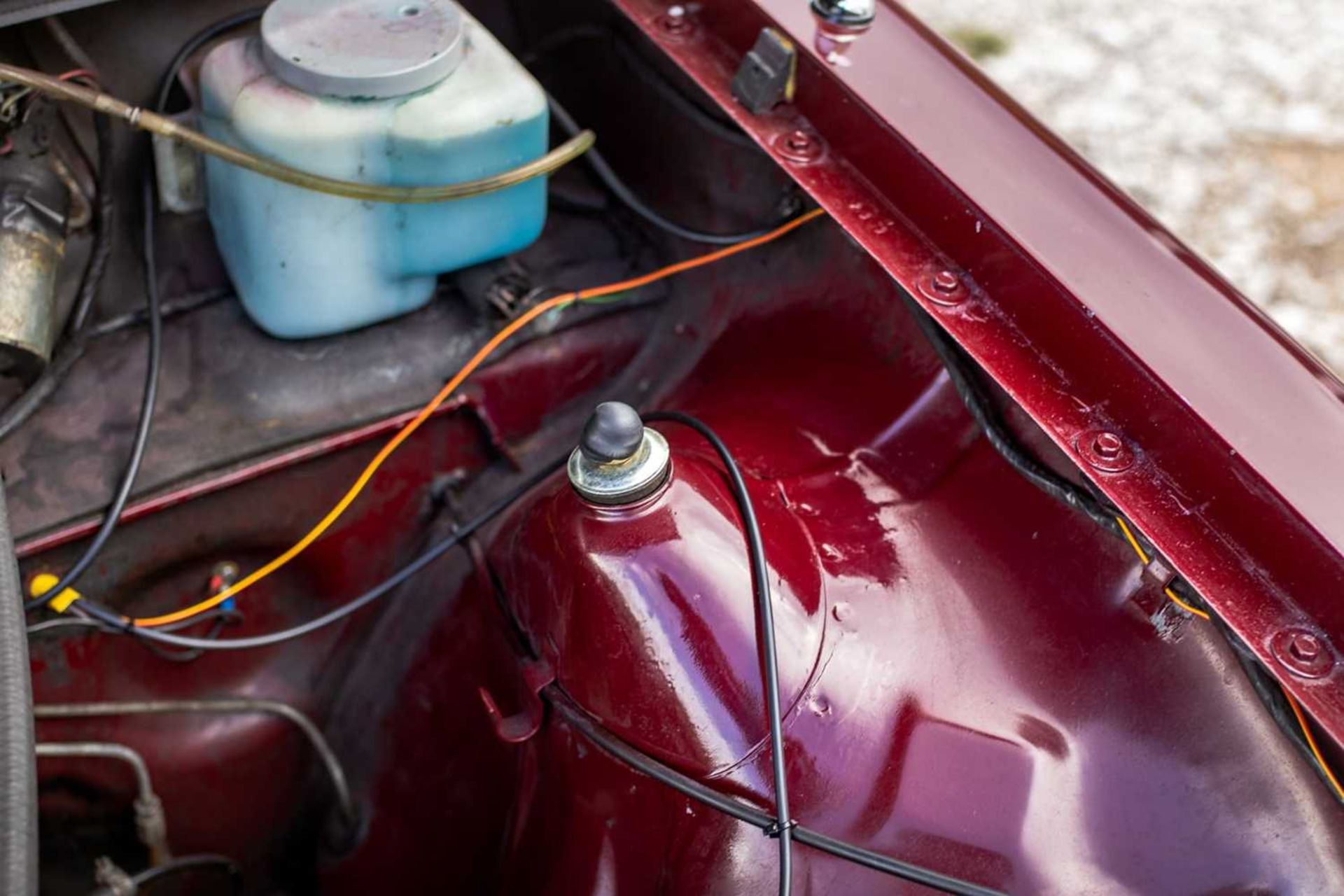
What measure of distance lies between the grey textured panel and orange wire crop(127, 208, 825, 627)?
0.48 m

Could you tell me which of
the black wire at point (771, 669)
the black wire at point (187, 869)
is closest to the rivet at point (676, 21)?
the black wire at point (771, 669)

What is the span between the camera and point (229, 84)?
1029 millimetres

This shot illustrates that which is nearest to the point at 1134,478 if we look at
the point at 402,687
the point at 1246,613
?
the point at 1246,613

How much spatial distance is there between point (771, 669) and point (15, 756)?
486 mm

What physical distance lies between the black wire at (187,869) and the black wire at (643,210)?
85 centimetres

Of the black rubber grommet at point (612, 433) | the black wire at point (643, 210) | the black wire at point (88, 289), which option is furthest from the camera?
the black wire at point (643, 210)

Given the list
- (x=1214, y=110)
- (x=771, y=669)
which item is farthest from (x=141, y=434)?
(x=1214, y=110)

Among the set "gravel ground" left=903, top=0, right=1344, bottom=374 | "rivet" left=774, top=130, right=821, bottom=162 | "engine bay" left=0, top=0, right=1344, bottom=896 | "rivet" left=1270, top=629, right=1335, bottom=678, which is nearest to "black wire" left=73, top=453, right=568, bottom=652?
"engine bay" left=0, top=0, right=1344, bottom=896

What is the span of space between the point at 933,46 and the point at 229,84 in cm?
67

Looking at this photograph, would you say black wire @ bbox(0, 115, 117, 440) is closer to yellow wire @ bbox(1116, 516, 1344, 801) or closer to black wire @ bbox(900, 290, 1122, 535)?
black wire @ bbox(900, 290, 1122, 535)

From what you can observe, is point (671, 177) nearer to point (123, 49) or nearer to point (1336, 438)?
point (123, 49)

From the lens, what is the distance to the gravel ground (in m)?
2.68

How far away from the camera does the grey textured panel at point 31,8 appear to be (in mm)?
981

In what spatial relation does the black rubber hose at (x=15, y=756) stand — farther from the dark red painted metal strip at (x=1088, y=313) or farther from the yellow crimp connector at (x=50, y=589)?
the dark red painted metal strip at (x=1088, y=313)
